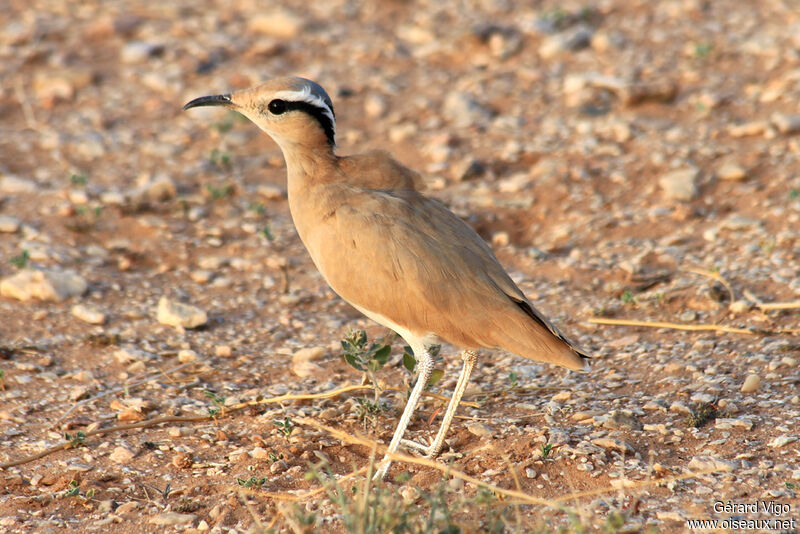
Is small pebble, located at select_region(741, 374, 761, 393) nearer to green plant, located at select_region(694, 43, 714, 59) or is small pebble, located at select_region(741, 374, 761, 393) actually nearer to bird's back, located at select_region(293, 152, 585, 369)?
bird's back, located at select_region(293, 152, 585, 369)

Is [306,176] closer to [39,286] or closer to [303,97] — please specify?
[303,97]

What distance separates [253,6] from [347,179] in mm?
5424

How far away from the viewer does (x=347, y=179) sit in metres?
4.38

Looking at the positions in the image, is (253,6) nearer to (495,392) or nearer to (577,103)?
(577,103)

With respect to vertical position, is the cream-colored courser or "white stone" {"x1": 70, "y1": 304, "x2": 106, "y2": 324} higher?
the cream-colored courser

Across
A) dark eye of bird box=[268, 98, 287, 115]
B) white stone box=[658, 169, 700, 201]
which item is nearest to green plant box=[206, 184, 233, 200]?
dark eye of bird box=[268, 98, 287, 115]

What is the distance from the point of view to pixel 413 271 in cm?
404

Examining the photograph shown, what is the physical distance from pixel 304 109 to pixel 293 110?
0.05m

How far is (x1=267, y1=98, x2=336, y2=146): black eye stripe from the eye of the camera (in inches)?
172

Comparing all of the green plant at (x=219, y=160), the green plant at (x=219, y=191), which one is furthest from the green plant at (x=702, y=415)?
the green plant at (x=219, y=160)

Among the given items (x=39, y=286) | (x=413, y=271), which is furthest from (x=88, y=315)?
(x=413, y=271)

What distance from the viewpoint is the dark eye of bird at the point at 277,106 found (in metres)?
4.39

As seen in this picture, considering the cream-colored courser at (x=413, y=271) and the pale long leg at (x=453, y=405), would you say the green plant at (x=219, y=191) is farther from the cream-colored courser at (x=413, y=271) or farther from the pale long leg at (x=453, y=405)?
the pale long leg at (x=453, y=405)

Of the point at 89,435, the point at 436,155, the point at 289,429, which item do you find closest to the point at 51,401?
the point at 89,435
